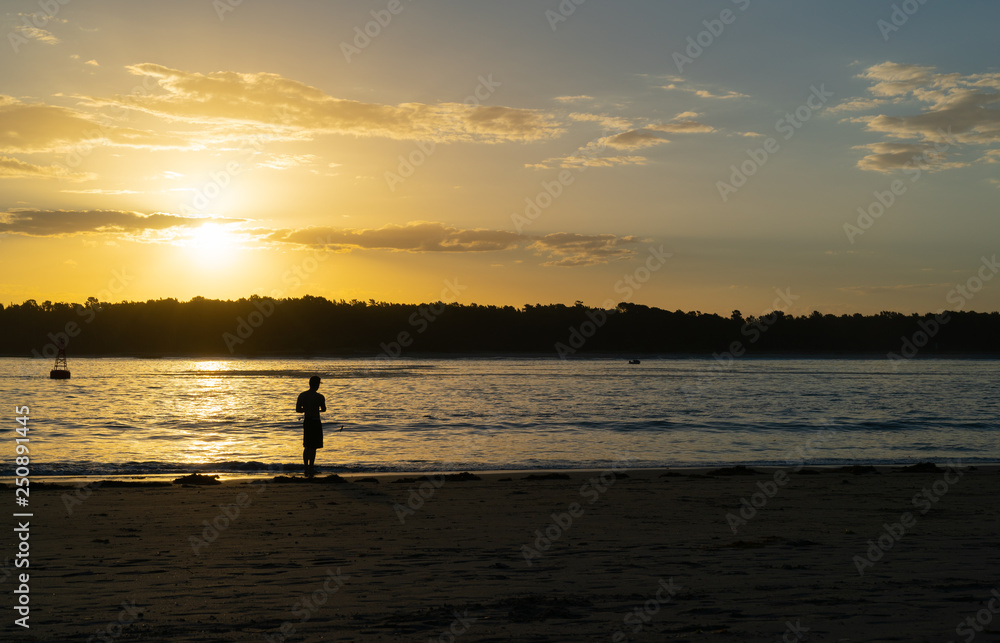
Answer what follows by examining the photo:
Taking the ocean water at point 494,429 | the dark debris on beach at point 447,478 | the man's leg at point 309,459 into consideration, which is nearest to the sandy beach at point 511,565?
the dark debris on beach at point 447,478

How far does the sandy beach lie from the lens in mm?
5484

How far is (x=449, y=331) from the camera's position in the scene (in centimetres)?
13362

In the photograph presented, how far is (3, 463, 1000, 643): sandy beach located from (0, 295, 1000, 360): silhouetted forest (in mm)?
114723

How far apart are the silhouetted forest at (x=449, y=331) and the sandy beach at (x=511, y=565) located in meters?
115

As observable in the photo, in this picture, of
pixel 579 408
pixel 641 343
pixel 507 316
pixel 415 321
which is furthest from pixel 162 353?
pixel 579 408

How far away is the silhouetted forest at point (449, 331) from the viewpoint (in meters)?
129

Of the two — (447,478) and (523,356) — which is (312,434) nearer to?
(447,478)

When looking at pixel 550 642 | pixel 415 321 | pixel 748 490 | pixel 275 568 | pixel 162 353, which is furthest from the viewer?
pixel 415 321

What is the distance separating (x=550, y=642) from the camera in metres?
5.11

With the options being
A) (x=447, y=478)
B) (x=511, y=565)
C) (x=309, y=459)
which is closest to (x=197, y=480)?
(x=309, y=459)

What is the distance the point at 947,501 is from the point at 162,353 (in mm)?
133790

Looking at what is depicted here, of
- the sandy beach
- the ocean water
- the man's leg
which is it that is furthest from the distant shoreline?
the sandy beach

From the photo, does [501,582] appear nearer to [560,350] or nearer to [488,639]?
[488,639]

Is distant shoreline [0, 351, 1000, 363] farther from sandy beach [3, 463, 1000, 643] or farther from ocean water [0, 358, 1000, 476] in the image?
sandy beach [3, 463, 1000, 643]
